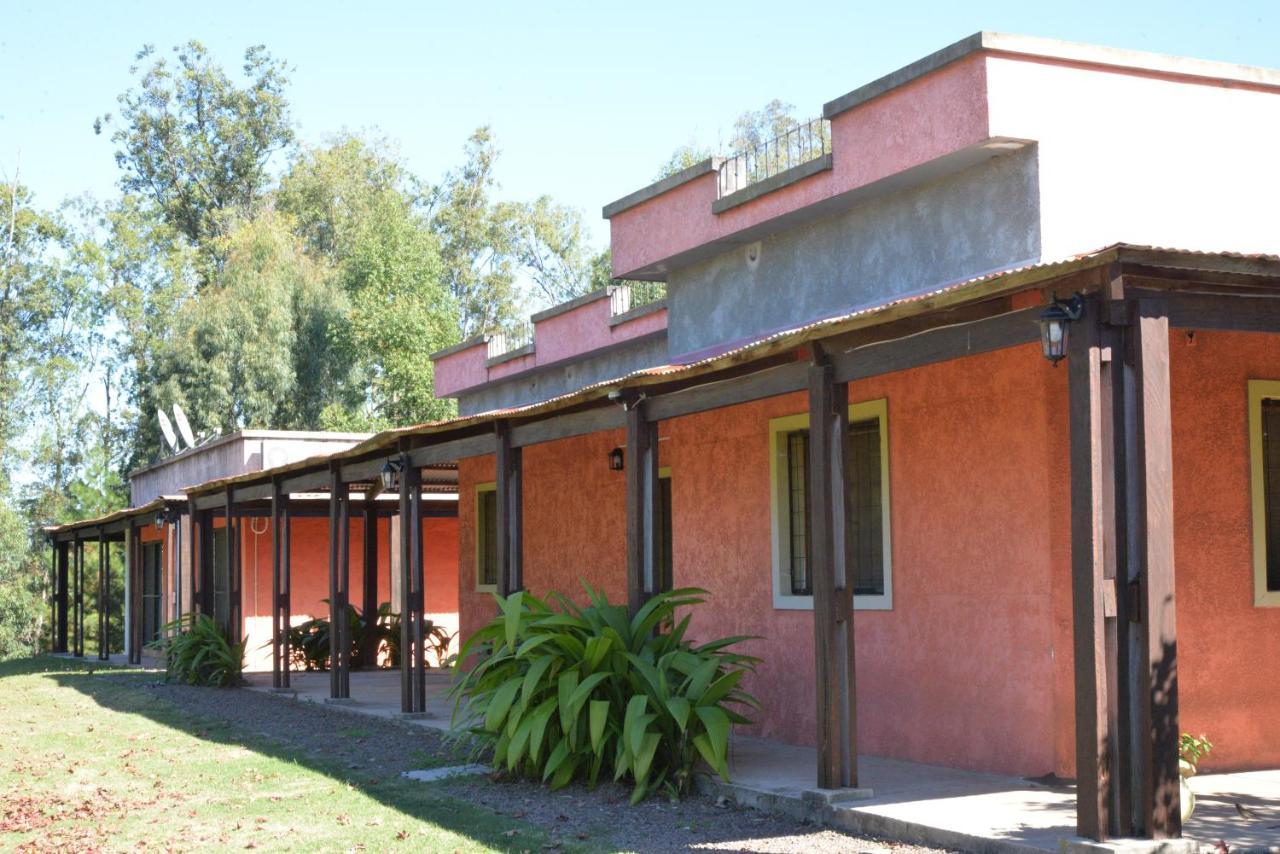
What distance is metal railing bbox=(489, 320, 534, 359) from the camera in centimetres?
2152

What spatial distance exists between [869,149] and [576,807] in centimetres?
515

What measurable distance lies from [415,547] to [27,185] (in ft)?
122

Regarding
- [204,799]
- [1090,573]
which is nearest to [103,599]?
[204,799]

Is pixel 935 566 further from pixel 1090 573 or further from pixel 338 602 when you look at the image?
pixel 338 602

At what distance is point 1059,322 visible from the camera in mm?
6676

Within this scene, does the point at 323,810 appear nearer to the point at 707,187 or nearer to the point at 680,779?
the point at 680,779

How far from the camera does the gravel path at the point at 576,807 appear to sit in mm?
7758

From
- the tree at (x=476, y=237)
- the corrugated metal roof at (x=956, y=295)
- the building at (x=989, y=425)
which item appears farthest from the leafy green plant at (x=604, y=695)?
the tree at (x=476, y=237)

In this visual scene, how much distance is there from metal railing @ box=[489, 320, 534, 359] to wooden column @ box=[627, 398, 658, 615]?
1113 cm

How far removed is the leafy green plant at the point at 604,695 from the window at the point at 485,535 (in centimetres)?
721

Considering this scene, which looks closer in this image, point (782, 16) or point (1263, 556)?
point (1263, 556)

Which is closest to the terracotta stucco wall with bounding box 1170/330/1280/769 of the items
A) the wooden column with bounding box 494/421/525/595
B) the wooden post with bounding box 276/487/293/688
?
the wooden column with bounding box 494/421/525/595

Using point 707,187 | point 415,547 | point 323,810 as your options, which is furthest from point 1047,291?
point 415,547

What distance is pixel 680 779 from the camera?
30.3 ft
